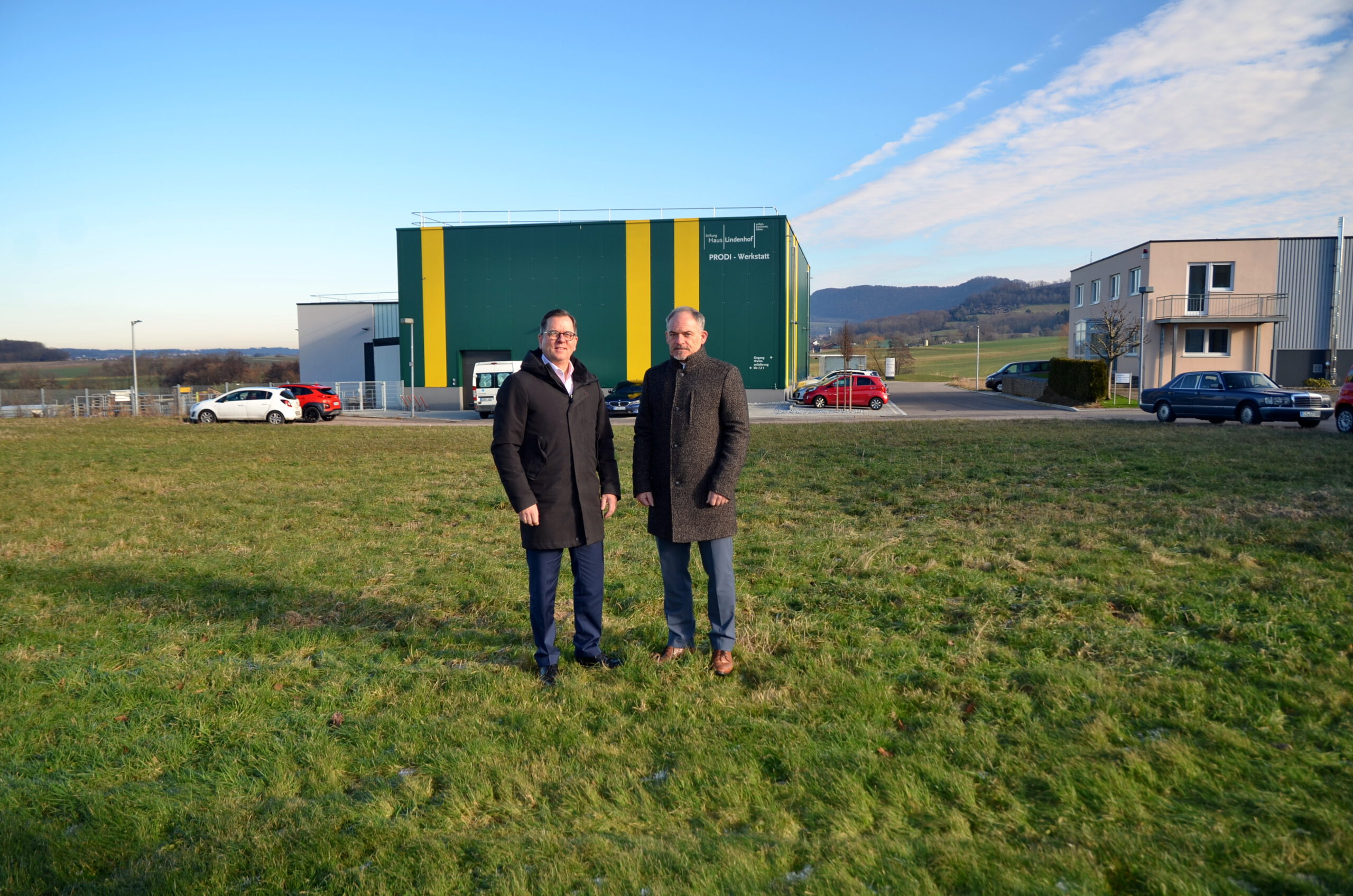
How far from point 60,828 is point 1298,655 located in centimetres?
528

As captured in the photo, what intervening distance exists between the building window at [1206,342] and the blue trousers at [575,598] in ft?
137

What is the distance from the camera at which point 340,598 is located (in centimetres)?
585

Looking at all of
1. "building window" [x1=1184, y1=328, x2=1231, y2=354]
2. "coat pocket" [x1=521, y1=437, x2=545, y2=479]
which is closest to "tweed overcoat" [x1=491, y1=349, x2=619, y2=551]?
"coat pocket" [x1=521, y1=437, x2=545, y2=479]

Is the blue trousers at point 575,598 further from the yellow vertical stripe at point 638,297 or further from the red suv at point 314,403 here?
the yellow vertical stripe at point 638,297

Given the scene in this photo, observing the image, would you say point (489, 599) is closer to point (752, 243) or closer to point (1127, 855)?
point (1127, 855)

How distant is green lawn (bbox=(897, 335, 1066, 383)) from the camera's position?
7775 centimetres

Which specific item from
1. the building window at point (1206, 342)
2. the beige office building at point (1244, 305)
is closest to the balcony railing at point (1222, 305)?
the beige office building at point (1244, 305)

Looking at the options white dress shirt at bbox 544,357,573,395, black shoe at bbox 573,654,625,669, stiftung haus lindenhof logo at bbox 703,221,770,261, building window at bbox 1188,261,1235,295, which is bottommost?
black shoe at bbox 573,654,625,669

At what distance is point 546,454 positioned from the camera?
4.25 meters

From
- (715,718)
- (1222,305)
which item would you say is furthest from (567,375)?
(1222,305)

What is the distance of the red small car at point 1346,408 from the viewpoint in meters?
16.8

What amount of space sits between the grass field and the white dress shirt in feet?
4.76

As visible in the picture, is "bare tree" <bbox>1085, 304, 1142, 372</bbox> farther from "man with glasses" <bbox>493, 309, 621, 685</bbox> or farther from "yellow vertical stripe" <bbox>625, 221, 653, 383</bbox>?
"man with glasses" <bbox>493, 309, 621, 685</bbox>

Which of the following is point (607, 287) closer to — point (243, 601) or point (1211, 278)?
point (1211, 278)
